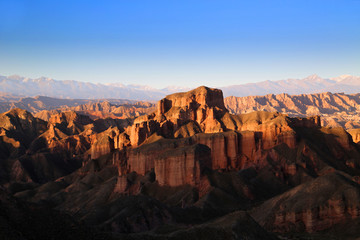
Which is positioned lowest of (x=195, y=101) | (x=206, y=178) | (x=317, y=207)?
(x=206, y=178)

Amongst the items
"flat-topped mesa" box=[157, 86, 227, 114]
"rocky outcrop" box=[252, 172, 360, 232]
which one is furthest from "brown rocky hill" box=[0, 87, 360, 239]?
"flat-topped mesa" box=[157, 86, 227, 114]

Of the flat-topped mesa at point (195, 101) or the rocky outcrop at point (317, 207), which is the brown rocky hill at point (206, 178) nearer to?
the rocky outcrop at point (317, 207)

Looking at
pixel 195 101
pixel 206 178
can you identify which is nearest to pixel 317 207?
pixel 206 178

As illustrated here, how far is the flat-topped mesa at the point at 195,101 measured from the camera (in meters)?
184

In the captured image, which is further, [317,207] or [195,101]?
[195,101]

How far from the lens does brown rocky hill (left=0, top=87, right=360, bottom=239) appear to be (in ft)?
252

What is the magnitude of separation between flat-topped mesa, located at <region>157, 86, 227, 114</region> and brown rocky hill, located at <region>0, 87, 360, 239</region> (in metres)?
0.45

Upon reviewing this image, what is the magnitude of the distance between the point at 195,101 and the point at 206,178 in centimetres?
7434

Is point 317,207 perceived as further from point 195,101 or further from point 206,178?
point 195,101

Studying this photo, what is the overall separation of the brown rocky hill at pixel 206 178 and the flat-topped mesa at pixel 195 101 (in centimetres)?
45

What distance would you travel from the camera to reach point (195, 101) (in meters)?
185

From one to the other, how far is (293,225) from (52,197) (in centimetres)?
7942

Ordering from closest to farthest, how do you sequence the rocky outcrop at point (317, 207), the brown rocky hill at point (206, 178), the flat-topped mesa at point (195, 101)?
the rocky outcrop at point (317, 207), the brown rocky hill at point (206, 178), the flat-topped mesa at point (195, 101)

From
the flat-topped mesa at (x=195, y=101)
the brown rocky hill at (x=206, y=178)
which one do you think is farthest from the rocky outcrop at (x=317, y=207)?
the flat-topped mesa at (x=195, y=101)
